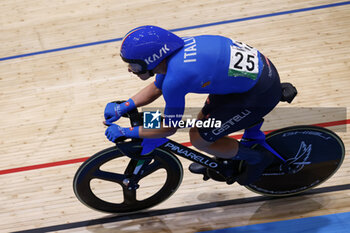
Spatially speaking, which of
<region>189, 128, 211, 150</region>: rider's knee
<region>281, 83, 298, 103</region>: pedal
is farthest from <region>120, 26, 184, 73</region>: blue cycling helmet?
<region>281, 83, 298, 103</region>: pedal

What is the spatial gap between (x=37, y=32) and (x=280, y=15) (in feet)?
9.89

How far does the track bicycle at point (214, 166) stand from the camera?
2.57 m

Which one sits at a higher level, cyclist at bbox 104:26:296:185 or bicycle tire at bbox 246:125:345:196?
cyclist at bbox 104:26:296:185

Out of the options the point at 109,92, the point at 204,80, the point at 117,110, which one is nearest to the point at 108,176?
the point at 117,110

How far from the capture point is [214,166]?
2729 mm

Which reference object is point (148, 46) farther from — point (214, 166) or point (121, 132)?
point (214, 166)

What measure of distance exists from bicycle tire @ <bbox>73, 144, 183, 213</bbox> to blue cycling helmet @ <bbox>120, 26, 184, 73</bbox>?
0.63 metres

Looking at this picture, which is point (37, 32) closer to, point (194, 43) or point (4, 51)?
point (4, 51)

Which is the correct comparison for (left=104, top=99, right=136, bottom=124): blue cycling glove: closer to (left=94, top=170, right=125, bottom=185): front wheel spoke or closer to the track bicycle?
the track bicycle

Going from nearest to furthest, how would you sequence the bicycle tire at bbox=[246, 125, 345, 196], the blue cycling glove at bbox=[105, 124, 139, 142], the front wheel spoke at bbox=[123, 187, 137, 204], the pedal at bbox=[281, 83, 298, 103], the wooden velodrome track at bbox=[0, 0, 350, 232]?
1. the blue cycling glove at bbox=[105, 124, 139, 142]
2. the pedal at bbox=[281, 83, 298, 103]
3. the bicycle tire at bbox=[246, 125, 345, 196]
4. the front wheel spoke at bbox=[123, 187, 137, 204]
5. the wooden velodrome track at bbox=[0, 0, 350, 232]

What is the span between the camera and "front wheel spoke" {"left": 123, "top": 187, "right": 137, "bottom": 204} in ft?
9.53

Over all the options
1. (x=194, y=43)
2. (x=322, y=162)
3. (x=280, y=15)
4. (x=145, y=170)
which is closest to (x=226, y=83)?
(x=194, y=43)

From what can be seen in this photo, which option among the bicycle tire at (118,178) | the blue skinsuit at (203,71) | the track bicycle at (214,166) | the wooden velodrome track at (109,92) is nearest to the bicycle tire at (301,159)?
the track bicycle at (214,166)

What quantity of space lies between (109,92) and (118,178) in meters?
1.46
